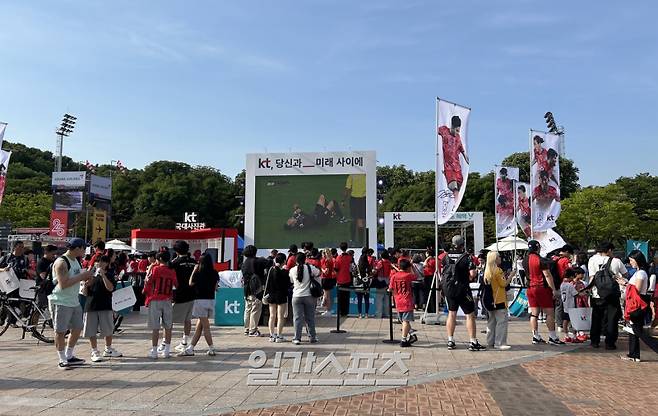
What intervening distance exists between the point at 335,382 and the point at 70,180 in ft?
131

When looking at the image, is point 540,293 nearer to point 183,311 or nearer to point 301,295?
point 301,295

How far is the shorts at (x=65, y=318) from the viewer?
705 centimetres

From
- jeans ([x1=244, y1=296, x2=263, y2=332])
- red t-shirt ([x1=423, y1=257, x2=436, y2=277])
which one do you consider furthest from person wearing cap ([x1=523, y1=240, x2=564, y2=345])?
jeans ([x1=244, y1=296, x2=263, y2=332])

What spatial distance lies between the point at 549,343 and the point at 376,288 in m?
4.31

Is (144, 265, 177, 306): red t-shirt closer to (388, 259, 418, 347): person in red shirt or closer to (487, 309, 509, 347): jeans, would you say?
(388, 259, 418, 347): person in red shirt

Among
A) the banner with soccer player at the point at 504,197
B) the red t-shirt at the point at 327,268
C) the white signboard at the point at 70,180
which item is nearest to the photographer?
the red t-shirt at the point at 327,268

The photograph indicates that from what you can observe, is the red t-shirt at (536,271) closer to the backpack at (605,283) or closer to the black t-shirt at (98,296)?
the backpack at (605,283)

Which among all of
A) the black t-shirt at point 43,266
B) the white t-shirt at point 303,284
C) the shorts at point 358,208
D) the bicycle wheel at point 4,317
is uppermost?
the shorts at point 358,208

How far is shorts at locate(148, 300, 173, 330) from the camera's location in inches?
310

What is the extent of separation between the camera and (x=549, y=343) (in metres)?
9.63

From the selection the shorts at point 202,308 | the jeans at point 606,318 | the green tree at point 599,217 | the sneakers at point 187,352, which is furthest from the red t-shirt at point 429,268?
the green tree at point 599,217

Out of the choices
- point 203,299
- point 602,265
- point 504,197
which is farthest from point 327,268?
point 504,197

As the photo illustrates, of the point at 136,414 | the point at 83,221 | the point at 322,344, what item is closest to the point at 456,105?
the point at 322,344

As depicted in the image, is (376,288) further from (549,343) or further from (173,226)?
(173,226)
